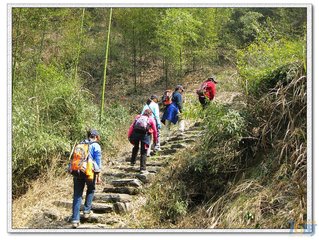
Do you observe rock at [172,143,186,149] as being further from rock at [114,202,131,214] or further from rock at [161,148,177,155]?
rock at [114,202,131,214]

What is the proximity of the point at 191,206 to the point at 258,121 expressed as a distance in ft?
5.68

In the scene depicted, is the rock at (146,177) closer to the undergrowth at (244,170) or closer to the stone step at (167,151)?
the undergrowth at (244,170)

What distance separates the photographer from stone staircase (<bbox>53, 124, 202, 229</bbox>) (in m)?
6.20

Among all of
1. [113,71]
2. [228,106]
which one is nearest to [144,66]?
[113,71]

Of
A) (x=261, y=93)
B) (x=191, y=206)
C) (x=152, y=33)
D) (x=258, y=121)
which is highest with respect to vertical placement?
(x=152, y=33)

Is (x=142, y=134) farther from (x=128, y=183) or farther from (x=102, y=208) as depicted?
(x=102, y=208)

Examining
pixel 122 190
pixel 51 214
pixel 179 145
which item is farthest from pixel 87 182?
pixel 179 145

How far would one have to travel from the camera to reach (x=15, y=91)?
8273mm

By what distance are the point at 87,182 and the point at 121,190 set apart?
1071 mm

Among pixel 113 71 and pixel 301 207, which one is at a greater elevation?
pixel 113 71

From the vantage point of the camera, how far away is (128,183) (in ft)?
23.2

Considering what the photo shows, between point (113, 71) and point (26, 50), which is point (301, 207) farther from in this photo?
point (113, 71)

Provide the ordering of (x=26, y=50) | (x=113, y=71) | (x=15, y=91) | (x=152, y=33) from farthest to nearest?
(x=113, y=71), (x=152, y=33), (x=26, y=50), (x=15, y=91)

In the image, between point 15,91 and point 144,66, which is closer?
point 15,91
